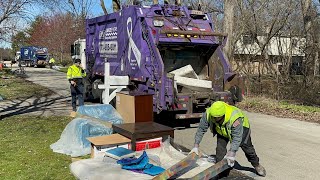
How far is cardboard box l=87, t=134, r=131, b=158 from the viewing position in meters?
5.86

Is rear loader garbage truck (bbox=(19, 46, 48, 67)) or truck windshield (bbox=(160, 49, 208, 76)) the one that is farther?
rear loader garbage truck (bbox=(19, 46, 48, 67))

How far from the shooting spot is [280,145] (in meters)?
7.72

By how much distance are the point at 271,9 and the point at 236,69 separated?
4265 mm

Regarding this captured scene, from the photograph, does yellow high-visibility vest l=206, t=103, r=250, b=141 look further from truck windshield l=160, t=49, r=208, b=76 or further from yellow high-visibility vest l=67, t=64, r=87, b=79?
→ yellow high-visibility vest l=67, t=64, r=87, b=79

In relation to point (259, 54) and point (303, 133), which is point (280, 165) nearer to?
point (303, 133)

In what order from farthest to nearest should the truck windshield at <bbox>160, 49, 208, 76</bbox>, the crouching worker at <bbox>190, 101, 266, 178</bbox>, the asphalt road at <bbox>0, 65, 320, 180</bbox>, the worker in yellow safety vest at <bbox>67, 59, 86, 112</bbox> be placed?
the worker in yellow safety vest at <bbox>67, 59, 86, 112</bbox> < the truck windshield at <bbox>160, 49, 208, 76</bbox> < the asphalt road at <bbox>0, 65, 320, 180</bbox> < the crouching worker at <bbox>190, 101, 266, 178</bbox>

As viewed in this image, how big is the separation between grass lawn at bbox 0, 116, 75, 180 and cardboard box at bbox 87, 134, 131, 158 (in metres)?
0.51

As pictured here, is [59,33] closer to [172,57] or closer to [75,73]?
[75,73]

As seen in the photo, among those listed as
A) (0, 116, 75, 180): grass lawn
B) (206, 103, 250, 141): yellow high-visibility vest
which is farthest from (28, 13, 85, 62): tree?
(206, 103, 250, 141): yellow high-visibility vest

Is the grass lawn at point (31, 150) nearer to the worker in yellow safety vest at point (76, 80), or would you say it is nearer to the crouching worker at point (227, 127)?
the worker in yellow safety vest at point (76, 80)

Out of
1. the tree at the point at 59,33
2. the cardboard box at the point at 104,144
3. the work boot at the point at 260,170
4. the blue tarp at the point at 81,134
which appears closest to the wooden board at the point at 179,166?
the work boot at the point at 260,170

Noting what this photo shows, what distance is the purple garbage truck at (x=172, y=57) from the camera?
8898mm

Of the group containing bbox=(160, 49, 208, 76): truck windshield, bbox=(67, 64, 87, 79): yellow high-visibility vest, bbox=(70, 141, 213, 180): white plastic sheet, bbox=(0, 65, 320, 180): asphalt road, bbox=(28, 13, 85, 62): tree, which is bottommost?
bbox=(0, 65, 320, 180): asphalt road

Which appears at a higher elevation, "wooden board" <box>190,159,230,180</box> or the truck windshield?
the truck windshield
